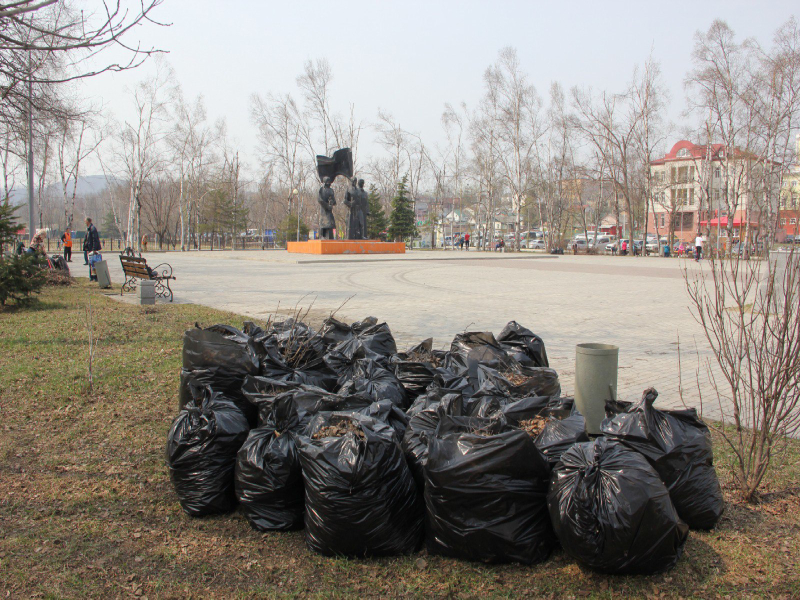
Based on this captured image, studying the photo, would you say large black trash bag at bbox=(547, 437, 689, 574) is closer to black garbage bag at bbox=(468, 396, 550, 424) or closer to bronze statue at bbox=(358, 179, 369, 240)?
black garbage bag at bbox=(468, 396, 550, 424)

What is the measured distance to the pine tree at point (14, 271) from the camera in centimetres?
1044

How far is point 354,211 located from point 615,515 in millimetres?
34683

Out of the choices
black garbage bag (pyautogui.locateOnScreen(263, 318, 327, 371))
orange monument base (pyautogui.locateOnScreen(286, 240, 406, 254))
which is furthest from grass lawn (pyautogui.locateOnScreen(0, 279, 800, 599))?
orange monument base (pyautogui.locateOnScreen(286, 240, 406, 254))

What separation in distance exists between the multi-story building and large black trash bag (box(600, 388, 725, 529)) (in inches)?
42.2

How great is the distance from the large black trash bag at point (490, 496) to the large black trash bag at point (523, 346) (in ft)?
6.40

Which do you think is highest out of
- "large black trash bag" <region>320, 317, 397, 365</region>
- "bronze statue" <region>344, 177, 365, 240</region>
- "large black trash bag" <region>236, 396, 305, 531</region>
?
"bronze statue" <region>344, 177, 365, 240</region>

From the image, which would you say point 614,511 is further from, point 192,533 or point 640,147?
point 640,147

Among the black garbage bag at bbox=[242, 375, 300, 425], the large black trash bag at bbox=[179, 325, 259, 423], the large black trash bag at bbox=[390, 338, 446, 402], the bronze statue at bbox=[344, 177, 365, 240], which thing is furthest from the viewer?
the bronze statue at bbox=[344, 177, 365, 240]

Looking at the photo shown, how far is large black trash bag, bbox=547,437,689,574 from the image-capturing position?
2.42 metres

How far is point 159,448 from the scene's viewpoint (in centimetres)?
429

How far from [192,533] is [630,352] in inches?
236

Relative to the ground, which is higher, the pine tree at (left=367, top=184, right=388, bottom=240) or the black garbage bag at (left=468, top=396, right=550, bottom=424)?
the pine tree at (left=367, top=184, right=388, bottom=240)

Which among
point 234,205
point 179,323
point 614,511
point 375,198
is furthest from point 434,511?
point 234,205

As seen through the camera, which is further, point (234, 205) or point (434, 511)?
point (234, 205)
